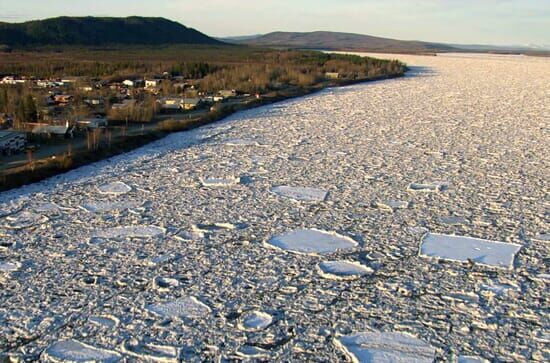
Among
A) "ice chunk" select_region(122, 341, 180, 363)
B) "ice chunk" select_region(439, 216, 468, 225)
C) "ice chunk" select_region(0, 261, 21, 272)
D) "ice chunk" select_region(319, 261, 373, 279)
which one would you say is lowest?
"ice chunk" select_region(122, 341, 180, 363)

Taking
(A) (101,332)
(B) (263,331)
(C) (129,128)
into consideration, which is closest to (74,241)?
(A) (101,332)

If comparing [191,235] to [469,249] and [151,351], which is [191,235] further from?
[469,249]

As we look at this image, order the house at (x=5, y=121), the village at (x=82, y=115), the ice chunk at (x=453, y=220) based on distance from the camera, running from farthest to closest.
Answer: the house at (x=5, y=121)
the village at (x=82, y=115)
the ice chunk at (x=453, y=220)

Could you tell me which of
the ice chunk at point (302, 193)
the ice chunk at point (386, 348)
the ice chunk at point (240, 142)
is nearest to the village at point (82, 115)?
the ice chunk at point (240, 142)

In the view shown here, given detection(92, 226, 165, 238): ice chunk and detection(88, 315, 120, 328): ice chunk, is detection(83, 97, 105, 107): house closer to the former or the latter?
detection(92, 226, 165, 238): ice chunk

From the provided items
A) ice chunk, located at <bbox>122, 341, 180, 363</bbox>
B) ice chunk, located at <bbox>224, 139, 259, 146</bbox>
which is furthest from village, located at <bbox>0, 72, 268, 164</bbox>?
ice chunk, located at <bbox>122, 341, 180, 363</bbox>

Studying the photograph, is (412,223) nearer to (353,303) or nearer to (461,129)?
(353,303)

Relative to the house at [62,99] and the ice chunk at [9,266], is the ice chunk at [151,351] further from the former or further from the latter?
Result: the house at [62,99]
